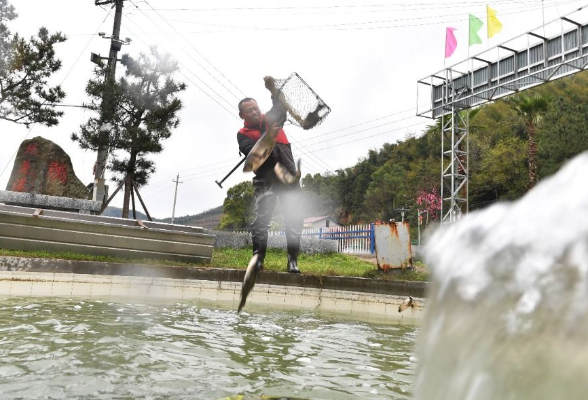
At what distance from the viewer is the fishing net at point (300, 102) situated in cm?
517

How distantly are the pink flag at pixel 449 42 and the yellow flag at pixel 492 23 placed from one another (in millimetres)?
1587

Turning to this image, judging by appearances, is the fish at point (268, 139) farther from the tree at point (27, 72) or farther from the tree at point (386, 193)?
the tree at point (386, 193)

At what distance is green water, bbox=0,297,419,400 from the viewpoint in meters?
2.72

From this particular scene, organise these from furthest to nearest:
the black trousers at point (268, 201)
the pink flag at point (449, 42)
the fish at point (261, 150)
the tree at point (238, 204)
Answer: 1. the tree at point (238, 204)
2. the pink flag at point (449, 42)
3. the black trousers at point (268, 201)
4. the fish at point (261, 150)

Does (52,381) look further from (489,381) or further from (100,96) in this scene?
(100,96)

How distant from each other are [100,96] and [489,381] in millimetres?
17207

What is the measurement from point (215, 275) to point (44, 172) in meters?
9.20

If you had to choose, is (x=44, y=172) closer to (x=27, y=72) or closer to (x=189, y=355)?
(x=27, y=72)

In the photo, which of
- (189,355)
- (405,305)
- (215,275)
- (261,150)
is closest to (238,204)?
(215,275)

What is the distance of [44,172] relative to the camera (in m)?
14.1

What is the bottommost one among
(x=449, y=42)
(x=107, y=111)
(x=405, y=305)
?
(x=405, y=305)

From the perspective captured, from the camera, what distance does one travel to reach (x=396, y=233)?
26.3ft

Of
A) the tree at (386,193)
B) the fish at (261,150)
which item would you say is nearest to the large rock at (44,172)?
the fish at (261,150)

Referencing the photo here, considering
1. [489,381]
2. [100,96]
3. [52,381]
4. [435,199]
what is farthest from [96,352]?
[435,199]
